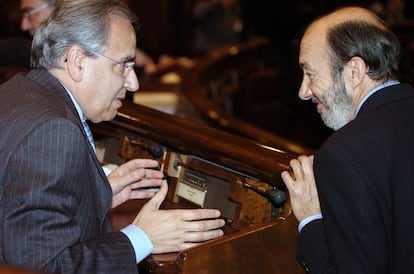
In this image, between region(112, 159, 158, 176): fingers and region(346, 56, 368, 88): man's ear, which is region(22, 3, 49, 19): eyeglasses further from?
region(346, 56, 368, 88): man's ear

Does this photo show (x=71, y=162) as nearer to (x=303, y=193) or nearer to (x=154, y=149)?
(x=303, y=193)

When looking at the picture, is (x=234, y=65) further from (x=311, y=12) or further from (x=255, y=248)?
(x=255, y=248)

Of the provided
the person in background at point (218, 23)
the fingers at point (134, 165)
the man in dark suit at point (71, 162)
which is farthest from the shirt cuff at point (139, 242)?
the person in background at point (218, 23)

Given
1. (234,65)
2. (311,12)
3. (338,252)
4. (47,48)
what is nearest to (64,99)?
(47,48)

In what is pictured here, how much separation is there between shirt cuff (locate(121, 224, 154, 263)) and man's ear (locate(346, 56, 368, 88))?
70 cm

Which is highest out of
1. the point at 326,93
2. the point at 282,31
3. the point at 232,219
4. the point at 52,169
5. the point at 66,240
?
the point at 326,93

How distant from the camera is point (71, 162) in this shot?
5.90 ft

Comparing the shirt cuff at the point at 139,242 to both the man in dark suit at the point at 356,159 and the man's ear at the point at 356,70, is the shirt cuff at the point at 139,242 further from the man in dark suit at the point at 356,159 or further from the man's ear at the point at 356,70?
the man's ear at the point at 356,70

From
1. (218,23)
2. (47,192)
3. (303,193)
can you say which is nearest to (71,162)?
(47,192)

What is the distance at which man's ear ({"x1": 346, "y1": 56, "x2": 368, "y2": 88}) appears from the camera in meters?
1.98

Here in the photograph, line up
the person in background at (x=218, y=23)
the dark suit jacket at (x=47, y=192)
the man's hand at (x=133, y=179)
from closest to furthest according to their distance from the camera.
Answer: the dark suit jacket at (x=47, y=192)
the man's hand at (x=133, y=179)
the person in background at (x=218, y=23)

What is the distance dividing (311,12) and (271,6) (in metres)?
1.56

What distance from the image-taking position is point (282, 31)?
940cm

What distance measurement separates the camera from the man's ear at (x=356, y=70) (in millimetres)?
1979
